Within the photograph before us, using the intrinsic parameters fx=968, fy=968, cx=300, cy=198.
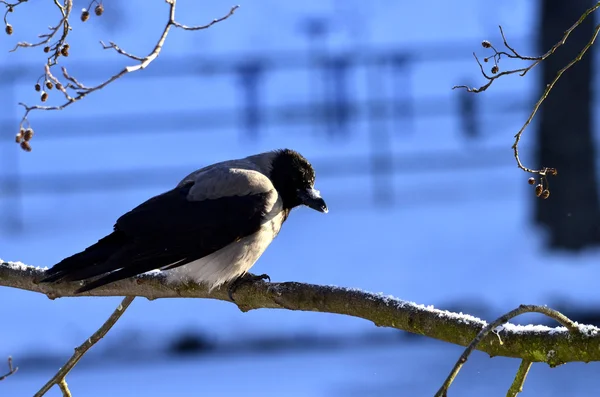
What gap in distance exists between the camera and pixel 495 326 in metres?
2.50

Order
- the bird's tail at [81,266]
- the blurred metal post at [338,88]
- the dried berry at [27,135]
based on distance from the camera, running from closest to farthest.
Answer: the dried berry at [27,135], the bird's tail at [81,266], the blurred metal post at [338,88]

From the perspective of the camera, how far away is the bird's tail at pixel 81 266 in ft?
11.8

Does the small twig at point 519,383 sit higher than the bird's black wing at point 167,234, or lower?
lower

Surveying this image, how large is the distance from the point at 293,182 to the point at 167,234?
33.0 inches

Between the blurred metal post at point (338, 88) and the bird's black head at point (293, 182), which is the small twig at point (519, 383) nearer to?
the bird's black head at point (293, 182)

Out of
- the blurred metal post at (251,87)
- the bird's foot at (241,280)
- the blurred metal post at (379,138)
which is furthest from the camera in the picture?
the blurred metal post at (251,87)

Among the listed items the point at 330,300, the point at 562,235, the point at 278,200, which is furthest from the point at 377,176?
the point at 330,300

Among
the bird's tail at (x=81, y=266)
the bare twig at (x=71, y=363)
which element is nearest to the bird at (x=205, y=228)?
the bird's tail at (x=81, y=266)

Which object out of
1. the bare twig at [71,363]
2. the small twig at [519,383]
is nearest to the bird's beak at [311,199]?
the bare twig at [71,363]

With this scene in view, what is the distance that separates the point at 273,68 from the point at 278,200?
8.04 meters

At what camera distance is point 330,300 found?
3439 millimetres

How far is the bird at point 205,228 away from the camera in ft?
12.3

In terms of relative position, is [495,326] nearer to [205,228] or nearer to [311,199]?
[205,228]

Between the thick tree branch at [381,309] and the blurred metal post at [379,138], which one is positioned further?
the blurred metal post at [379,138]
